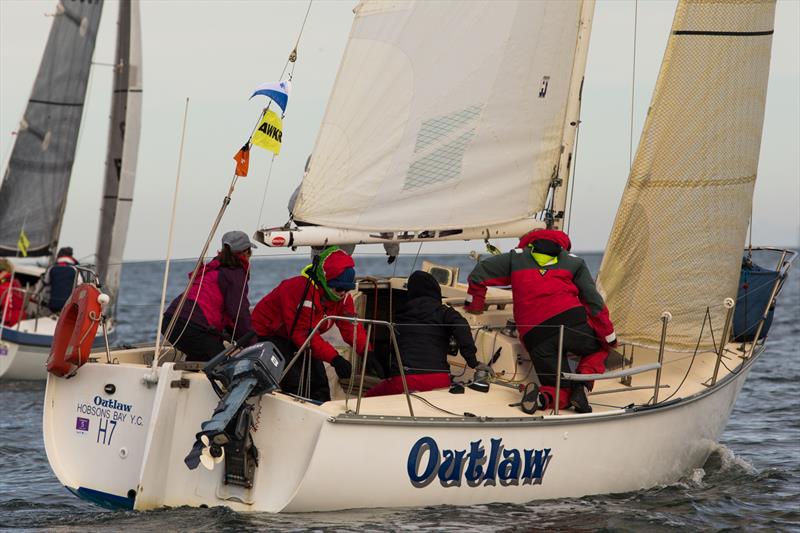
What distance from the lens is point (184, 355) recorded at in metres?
8.77

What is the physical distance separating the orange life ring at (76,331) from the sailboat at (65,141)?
13211 millimetres

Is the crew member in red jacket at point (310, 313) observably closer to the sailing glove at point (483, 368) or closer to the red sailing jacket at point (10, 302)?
the sailing glove at point (483, 368)

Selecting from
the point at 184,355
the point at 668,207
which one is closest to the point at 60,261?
the point at 184,355

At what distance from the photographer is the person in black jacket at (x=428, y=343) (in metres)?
7.89

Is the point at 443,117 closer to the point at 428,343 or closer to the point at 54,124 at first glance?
the point at 428,343

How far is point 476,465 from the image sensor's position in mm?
7359

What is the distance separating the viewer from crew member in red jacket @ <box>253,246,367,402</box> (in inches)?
306

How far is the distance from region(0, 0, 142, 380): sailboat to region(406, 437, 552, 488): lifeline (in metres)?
14.1

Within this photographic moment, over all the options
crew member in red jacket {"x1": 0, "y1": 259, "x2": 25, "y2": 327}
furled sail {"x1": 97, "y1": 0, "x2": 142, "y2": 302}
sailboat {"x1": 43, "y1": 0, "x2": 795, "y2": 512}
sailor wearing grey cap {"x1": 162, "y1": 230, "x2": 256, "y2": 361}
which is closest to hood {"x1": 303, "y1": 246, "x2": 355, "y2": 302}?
sailboat {"x1": 43, "y1": 0, "x2": 795, "y2": 512}

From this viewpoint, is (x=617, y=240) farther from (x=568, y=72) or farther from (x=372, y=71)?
(x=372, y=71)

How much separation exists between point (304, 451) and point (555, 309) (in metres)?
2.06

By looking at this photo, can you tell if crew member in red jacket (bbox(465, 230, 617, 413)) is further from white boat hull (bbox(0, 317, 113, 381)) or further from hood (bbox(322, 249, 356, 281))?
white boat hull (bbox(0, 317, 113, 381))

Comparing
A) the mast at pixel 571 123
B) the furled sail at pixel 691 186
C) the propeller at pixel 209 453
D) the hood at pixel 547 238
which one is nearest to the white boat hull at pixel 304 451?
the propeller at pixel 209 453

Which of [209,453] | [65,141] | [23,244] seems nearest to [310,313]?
[209,453]
